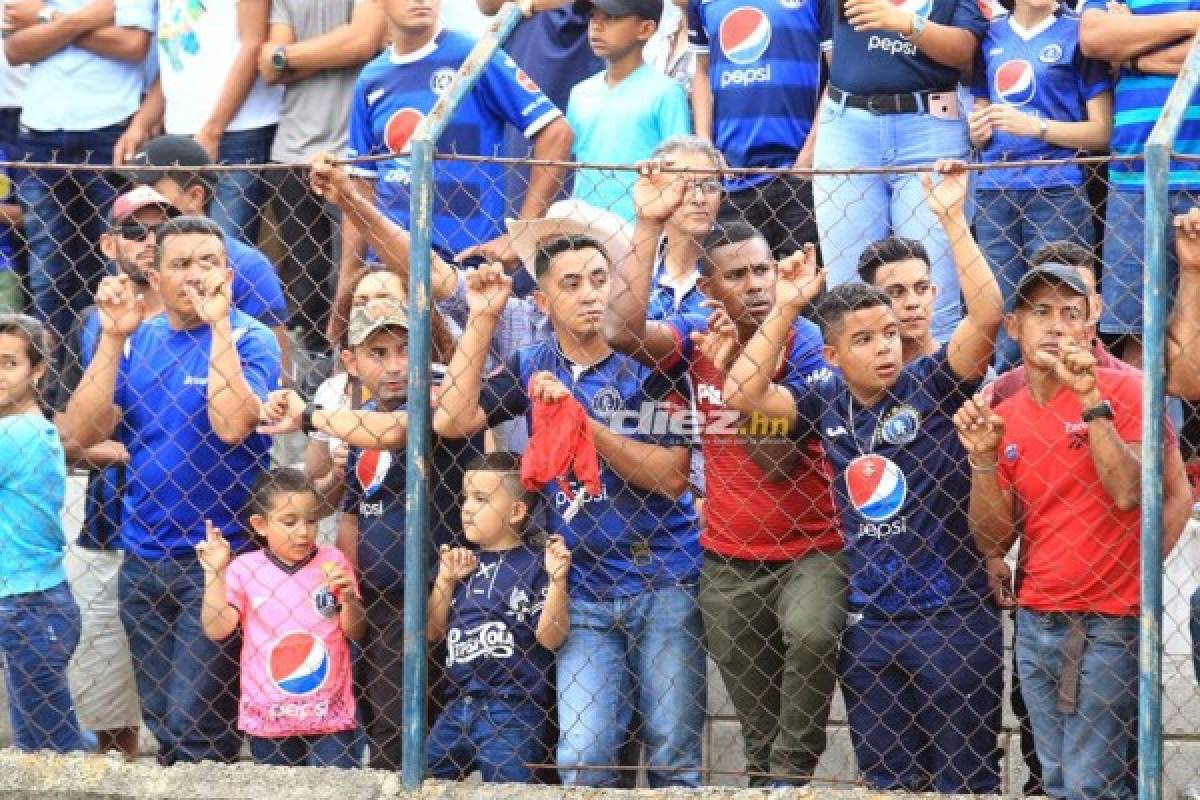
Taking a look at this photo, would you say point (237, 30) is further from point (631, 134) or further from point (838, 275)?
point (838, 275)

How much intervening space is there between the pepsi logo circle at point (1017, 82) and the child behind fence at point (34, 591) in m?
3.27

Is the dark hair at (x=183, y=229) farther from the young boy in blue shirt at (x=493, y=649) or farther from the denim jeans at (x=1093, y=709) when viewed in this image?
the denim jeans at (x=1093, y=709)

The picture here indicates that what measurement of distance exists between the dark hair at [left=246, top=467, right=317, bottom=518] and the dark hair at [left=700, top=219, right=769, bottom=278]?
1362 millimetres

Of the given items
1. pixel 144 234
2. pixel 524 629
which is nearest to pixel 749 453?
pixel 524 629

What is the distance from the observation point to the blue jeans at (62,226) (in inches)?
300

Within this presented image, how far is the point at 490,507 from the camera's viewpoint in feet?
19.1

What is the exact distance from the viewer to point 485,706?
5723 mm

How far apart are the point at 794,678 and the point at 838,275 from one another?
61.6 inches

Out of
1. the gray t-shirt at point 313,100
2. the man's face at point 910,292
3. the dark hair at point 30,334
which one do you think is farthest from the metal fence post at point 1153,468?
the gray t-shirt at point 313,100

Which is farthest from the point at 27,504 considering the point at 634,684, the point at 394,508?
the point at 634,684

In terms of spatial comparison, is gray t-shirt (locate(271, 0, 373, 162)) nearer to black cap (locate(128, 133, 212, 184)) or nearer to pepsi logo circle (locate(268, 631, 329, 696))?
black cap (locate(128, 133, 212, 184))

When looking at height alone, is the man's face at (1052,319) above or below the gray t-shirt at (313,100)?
below

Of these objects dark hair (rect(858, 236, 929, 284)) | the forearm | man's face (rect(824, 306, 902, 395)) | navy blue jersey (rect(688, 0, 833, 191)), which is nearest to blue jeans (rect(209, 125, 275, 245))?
navy blue jersey (rect(688, 0, 833, 191))

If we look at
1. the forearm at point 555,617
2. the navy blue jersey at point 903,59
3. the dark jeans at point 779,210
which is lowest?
the forearm at point 555,617
